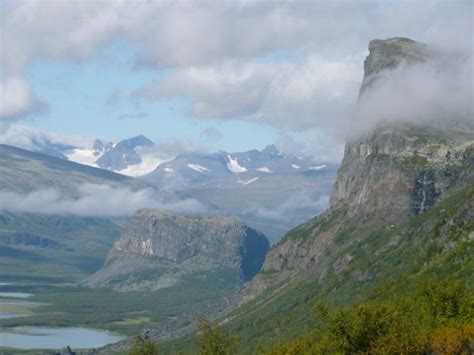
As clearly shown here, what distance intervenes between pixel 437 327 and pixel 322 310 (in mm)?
22422

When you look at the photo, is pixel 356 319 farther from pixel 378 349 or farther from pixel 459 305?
pixel 459 305

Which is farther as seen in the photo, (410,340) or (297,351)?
(297,351)

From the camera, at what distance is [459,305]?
199 meters

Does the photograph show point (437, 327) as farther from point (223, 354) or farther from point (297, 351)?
point (223, 354)

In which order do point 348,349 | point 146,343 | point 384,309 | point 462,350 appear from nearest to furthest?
point 462,350, point 348,349, point 384,309, point 146,343

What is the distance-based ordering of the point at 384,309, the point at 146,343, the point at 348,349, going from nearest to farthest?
the point at 348,349, the point at 384,309, the point at 146,343

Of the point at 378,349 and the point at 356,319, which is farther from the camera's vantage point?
the point at 356,319

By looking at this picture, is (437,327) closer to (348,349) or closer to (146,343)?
(348,349)

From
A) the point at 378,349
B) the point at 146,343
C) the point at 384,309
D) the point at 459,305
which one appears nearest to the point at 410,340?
the point at 378,349

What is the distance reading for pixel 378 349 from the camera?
534ft

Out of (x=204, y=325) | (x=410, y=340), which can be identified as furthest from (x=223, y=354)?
(x=410, y=340)

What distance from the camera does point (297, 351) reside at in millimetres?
198625

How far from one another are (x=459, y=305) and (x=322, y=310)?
99.0 ft

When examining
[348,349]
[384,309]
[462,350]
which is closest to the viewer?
[462,350]
